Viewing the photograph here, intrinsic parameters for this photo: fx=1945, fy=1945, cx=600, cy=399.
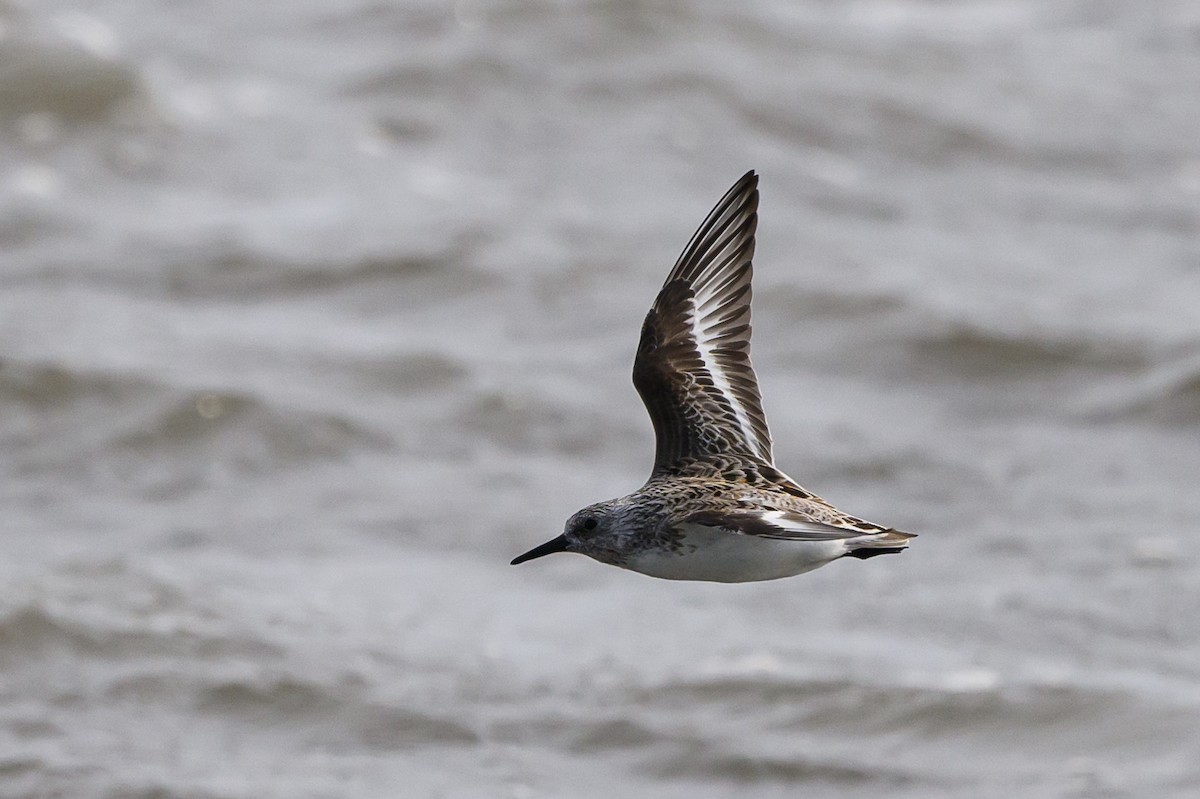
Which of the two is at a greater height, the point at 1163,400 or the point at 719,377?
the point at 1163,400

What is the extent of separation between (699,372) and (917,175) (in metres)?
7.37

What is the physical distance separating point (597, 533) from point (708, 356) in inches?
32.0

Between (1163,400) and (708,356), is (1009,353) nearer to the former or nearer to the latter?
(1163,400)

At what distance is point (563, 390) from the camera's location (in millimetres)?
10305

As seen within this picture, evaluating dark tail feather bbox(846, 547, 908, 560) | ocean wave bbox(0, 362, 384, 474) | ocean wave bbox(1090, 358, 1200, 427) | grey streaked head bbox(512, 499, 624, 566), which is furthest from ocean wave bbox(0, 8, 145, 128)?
dark tail feather bbox(846, 547, 908, 560)

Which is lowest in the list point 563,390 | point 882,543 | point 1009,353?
point 882,543

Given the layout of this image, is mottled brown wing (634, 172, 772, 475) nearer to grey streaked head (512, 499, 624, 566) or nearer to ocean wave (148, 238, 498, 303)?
grey streaked head (512, 499, 624, 566)

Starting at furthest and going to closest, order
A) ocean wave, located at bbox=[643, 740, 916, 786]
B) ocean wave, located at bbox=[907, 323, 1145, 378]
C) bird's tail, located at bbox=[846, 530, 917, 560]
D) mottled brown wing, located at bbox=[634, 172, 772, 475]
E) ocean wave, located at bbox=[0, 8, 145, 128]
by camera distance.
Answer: ocean wave, located at bbox=[0, 8, 145, 128], ocean wave, located at bbox=[907, 323, 1145, 378], ocean wave, located at bbox=[643, 740, 916, 786], mottled brown wing, located at bbox=[634, 172, 772, 475], bird's tail, located at bbox=[846, 530, 917, 560]

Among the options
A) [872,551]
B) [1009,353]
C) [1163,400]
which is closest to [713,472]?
[872,551]

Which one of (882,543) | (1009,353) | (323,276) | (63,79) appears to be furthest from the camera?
(63,79)

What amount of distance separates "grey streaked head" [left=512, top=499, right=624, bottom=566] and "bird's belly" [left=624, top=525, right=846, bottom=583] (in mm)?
158

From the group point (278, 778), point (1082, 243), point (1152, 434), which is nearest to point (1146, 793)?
point (1152, 434)

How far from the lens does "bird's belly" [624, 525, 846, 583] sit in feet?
14.6

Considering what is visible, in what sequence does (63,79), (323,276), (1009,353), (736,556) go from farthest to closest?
(63,79)
(323,276)
(1009,353)
(736,556)
